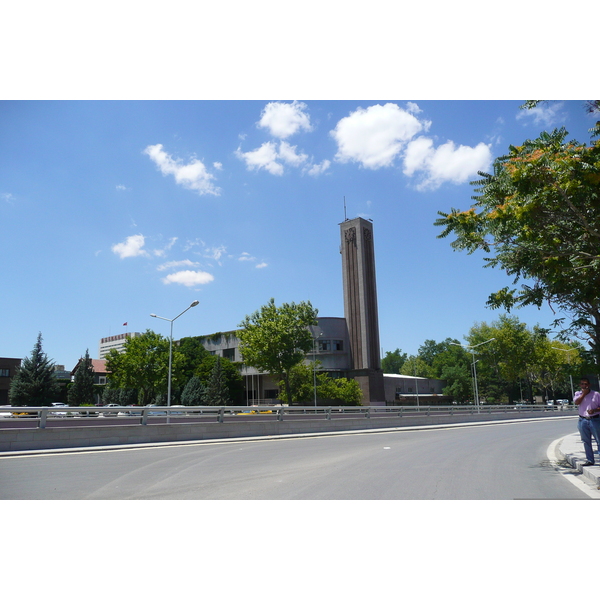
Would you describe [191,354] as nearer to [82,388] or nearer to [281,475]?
[82,388]

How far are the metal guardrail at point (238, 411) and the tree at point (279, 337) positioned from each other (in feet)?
19.9

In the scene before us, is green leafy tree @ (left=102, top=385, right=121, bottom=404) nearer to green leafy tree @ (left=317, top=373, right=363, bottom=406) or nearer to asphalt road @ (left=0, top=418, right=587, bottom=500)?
green leafy tree @ (left=317, top=373, right=363, bottom=406)

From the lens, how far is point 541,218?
36.2ft

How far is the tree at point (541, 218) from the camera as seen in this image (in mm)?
9547

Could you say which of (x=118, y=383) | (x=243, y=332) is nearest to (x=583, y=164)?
(x=243, y=332)

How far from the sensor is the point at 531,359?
80.6 meters

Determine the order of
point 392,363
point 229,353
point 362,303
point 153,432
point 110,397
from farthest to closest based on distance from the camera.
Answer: point 392,363 < point 229,353 < point 110,397 < point 362,303 < point 153,432

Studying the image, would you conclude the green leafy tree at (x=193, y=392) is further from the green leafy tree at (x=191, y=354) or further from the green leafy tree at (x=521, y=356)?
the green leafy tree at (x=521, y=356)

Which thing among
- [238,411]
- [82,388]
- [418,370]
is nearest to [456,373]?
[418,370]

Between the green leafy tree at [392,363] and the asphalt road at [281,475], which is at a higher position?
the green leafy tree at [392,363]

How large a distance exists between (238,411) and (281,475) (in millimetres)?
23782

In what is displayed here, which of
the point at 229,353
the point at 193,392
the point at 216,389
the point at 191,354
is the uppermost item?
the point at 229,353

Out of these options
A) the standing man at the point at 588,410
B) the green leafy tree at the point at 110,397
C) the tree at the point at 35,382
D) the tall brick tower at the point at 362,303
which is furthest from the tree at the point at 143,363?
the standing man at the point at 588,410

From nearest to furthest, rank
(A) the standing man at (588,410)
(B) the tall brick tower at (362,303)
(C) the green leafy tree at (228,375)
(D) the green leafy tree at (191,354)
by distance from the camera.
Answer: (A) the standing man at (588,410)
(B) the tall brick tower at (362,303)
(C) the green leafy tree at (228,375)
(D) the green leafy tree at (191,354)
